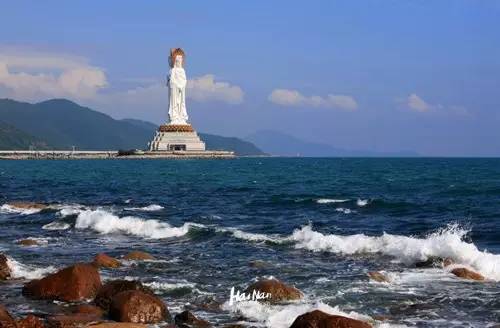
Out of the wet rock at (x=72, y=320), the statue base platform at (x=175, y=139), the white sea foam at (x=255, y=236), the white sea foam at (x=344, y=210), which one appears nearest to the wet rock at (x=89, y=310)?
the wet rock at (x=72, y=320)

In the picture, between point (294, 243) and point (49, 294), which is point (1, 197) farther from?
point (49, 294)

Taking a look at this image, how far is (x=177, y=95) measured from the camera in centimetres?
18225

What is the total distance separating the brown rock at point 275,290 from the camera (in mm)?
16453

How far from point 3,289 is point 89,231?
15010 millimetres

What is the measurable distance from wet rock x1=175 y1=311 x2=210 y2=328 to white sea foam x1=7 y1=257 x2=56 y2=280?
6.39 meters

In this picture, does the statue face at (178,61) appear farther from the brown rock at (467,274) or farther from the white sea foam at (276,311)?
the white sea foam at (276,311)

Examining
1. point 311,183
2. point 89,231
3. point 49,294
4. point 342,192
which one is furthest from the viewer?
point 311,183

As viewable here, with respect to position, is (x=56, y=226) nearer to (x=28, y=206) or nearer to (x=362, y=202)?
(x=28, y=206)

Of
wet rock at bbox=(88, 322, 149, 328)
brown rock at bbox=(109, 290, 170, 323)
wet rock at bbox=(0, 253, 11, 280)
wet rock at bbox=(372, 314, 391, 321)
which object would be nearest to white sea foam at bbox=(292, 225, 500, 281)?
wet rock at bbox=(372, 314, 391, 321)

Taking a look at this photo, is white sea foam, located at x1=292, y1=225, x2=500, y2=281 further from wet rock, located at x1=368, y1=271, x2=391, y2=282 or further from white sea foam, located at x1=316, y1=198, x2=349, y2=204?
white sea foam, located at x1=316, y1=198, x2=349, y2=204

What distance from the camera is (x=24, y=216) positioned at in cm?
3794

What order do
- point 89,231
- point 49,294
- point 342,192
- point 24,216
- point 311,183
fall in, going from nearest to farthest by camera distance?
point 49,294, point 89,231, point 24,216, point 342,192, point 311,183

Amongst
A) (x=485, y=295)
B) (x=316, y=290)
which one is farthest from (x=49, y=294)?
(x=485, y=295)

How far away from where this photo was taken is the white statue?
181 m
